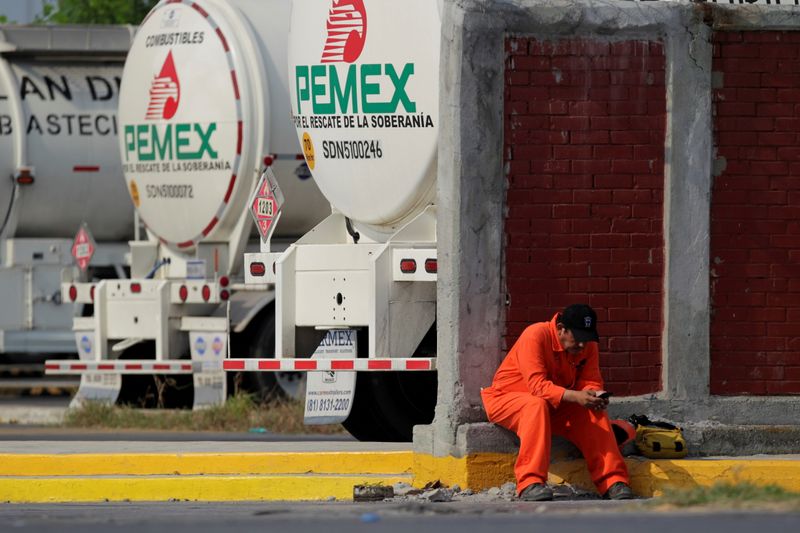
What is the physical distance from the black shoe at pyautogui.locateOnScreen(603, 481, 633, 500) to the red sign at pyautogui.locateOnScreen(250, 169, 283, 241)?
3.79m

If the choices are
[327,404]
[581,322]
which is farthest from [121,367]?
[581,322]

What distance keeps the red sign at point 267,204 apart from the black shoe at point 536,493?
3738mm

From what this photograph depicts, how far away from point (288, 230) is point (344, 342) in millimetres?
4439

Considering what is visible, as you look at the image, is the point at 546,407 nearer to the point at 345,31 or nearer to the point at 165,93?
the point at 345,31

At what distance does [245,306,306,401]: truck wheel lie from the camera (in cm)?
1614

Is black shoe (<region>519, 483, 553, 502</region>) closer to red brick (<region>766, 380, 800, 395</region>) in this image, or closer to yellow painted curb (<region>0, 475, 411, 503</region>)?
yellow painted curb (<region>0, 475, 411, 503</region>)

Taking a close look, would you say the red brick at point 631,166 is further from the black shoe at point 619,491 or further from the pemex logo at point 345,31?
the pemex logo at point 345,31

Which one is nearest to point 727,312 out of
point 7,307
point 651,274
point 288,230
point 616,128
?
point 651,274

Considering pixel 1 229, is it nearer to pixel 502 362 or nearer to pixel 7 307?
pixel 7 307

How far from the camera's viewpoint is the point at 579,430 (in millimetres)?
9586

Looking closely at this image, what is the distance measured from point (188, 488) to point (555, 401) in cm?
204

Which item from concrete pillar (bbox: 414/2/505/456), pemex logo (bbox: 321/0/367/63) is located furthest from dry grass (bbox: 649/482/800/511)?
pemex logo (bbox: 321/0/367/63)

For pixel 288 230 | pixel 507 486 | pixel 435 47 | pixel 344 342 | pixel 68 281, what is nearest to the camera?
pixel 507 486

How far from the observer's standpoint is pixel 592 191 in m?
10.0
